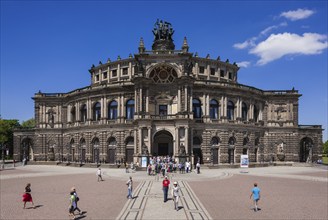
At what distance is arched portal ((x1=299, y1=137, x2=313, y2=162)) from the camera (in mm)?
66875

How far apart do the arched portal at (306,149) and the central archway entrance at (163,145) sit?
36.5m

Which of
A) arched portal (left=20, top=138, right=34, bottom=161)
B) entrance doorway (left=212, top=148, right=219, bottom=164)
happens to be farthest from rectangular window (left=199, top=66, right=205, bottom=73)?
arched portal (left=20, top=138, right=34, bottom=161)

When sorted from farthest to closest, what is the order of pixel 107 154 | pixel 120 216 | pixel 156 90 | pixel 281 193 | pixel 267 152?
pixel 267 152
pixel 107 154
pixel 156 90
pixel 281 193
pixel 120 216

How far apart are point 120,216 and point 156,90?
37.0 m

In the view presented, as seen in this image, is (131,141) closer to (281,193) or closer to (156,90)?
(156,90)

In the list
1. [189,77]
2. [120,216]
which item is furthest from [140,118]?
[120,216]

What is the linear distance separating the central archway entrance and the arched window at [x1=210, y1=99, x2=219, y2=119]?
31.3ft

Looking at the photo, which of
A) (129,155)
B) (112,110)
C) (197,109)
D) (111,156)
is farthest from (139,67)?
(111,156)

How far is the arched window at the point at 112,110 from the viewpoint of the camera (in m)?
56.6

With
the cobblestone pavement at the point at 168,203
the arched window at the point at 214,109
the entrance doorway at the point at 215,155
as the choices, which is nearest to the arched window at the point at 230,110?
the arched window at the point at 214,109

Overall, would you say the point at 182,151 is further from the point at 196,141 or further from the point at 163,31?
the point at 163,31

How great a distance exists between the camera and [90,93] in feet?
192

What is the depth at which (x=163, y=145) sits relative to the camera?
52594mm

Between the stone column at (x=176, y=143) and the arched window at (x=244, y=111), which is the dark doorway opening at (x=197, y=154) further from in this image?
the arched window at (x=244, y=111)
